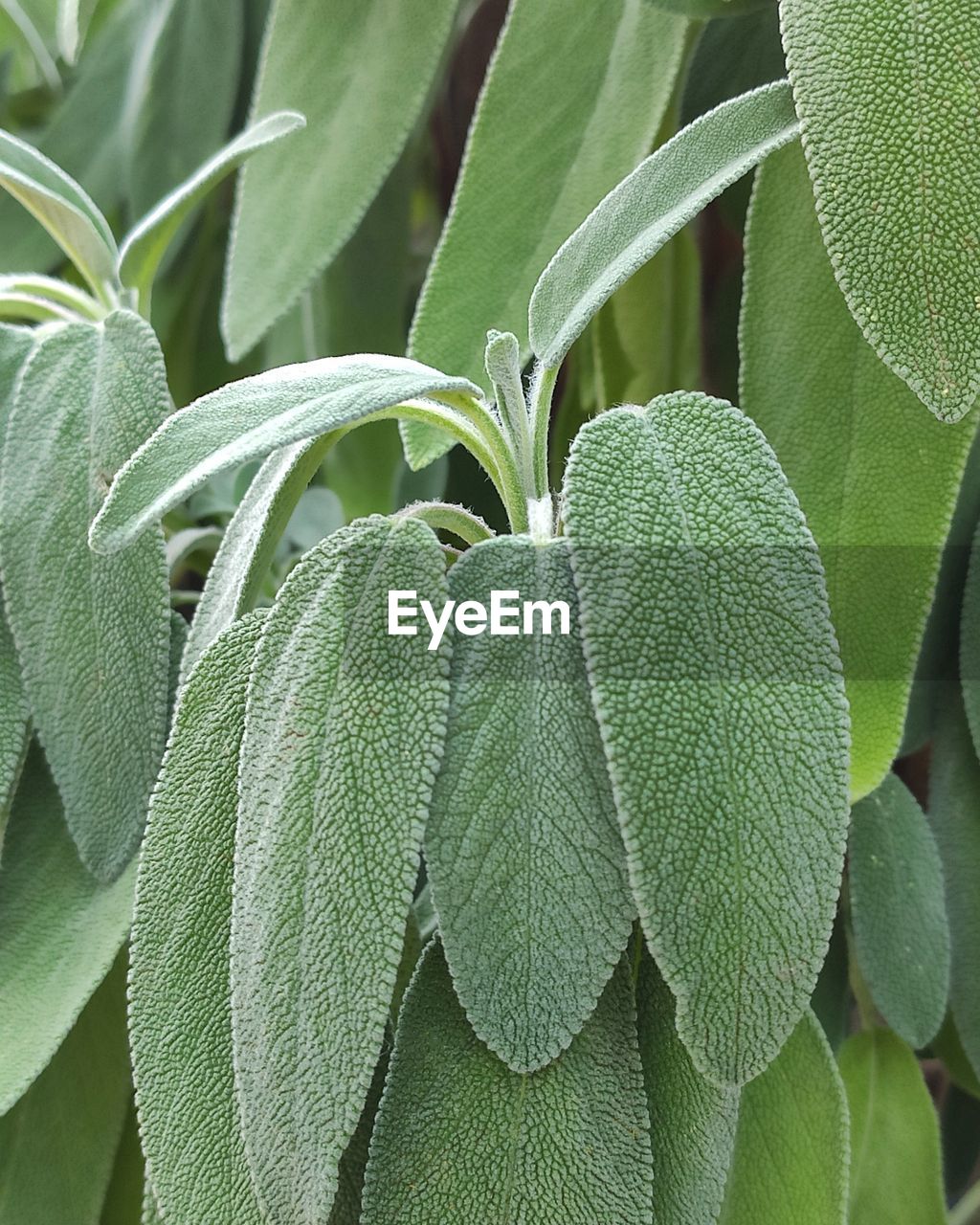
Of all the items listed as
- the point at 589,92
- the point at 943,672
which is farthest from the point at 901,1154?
the point at 589,92

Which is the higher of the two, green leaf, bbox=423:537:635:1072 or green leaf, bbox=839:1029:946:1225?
green leaf, bbox=423:537:635:1072

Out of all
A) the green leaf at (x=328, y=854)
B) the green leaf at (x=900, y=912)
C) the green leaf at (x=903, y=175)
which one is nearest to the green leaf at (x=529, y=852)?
the green leaf at (x=328, y=854)

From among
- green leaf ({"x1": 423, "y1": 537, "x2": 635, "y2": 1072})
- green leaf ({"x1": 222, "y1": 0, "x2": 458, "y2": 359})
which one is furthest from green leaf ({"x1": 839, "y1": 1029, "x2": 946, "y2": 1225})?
green leaf ({"x1": 222, "y1": 0, "x2": 458, "y2": 359})

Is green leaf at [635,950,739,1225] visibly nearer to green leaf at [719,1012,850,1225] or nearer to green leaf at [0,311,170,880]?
green leaf at [719,1012,850,1225]

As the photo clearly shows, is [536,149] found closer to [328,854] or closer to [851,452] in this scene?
[851,452]

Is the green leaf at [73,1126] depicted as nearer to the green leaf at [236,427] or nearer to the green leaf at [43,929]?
the green leaf at [43,929]

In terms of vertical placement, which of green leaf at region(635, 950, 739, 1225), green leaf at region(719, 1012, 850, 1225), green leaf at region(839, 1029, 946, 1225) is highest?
green leaf at region(635, 950, 739, 1225)
